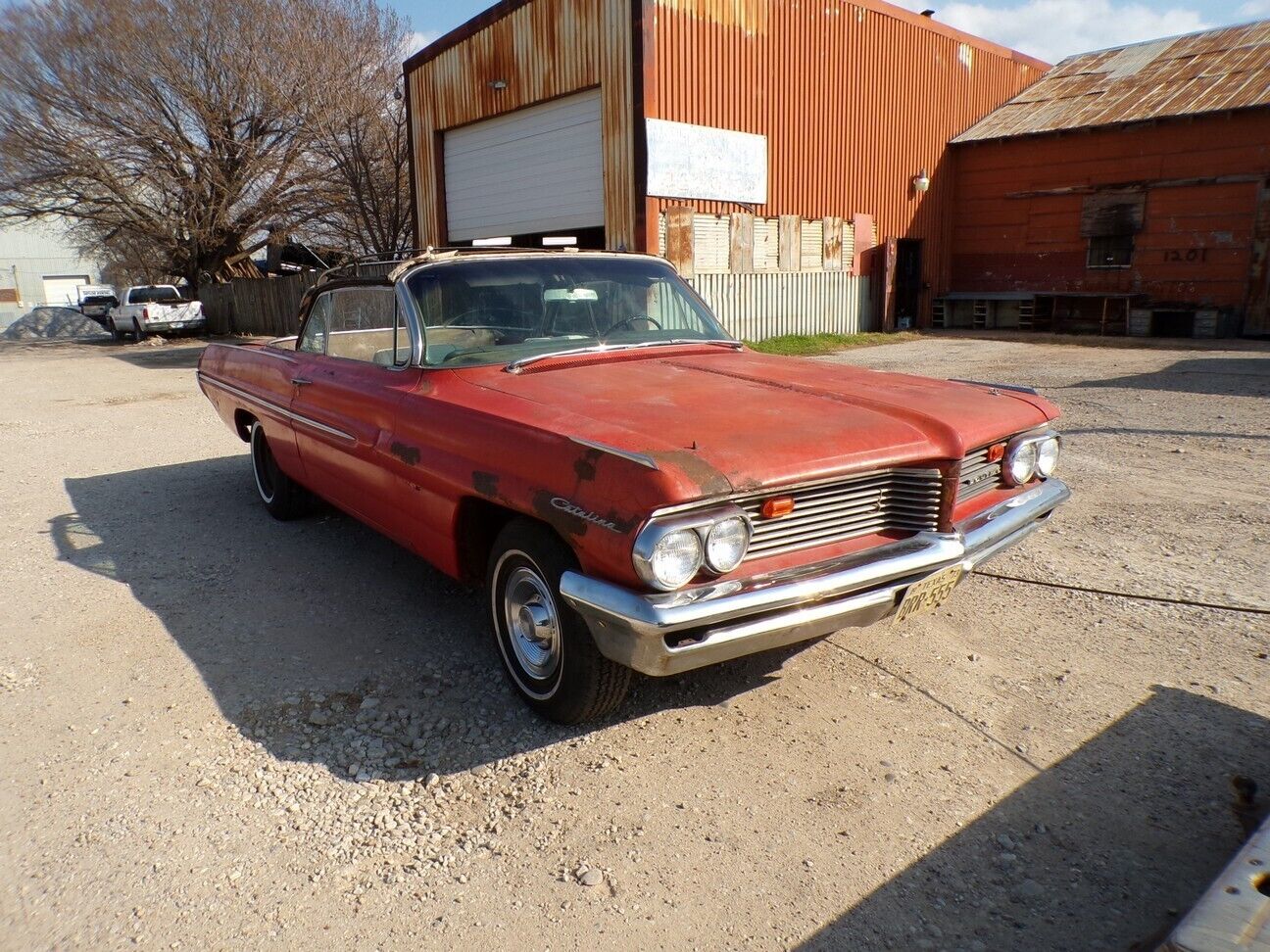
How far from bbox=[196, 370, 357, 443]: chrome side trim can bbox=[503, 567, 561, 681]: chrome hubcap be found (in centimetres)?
132

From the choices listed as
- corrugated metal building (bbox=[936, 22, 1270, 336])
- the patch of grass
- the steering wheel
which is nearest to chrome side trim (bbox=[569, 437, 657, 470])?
the steering wheel

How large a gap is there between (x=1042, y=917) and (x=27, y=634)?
4078 mm

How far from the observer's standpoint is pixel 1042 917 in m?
2.17

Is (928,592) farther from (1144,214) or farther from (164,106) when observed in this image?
(164,106)

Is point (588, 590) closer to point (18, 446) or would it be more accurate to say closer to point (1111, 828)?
point (1111, 828)

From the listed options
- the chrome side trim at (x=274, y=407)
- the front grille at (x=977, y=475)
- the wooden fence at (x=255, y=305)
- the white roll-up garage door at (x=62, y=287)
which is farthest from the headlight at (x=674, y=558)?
the white roll-up garage door at (x=62, y=287)

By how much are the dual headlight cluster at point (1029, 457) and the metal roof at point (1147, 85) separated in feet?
54.9

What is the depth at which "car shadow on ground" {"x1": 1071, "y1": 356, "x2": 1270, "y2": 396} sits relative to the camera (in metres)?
9.63

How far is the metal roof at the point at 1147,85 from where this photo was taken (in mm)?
16984

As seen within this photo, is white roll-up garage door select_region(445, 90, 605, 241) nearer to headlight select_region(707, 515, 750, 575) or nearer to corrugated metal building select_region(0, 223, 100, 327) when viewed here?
headlight select_region(707, 515, 750, 575)

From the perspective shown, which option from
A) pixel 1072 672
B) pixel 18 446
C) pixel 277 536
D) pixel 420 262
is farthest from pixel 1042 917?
pixel 18 446

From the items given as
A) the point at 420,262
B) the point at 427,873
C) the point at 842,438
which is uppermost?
the point at 420,262

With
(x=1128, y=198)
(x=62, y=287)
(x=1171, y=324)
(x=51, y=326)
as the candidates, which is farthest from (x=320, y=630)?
(x=62, y=287)

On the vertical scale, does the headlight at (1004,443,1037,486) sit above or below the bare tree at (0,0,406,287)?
below
